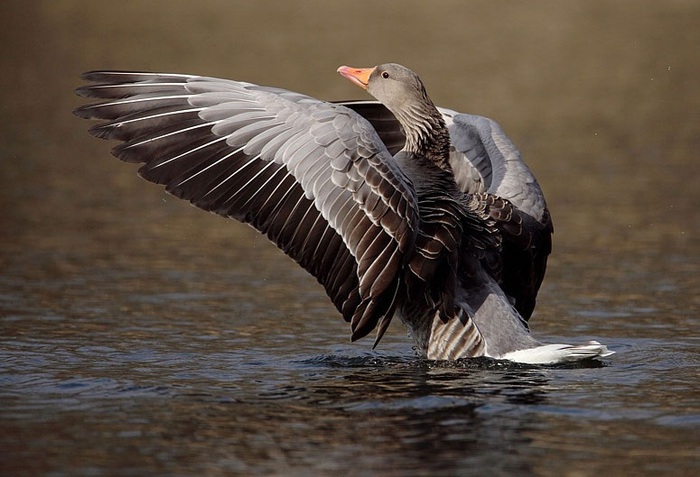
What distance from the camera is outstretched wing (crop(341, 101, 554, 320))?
1042 centimetres

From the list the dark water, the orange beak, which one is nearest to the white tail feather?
the dark water

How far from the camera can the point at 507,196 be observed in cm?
1075

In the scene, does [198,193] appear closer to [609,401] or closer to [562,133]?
[609,401]

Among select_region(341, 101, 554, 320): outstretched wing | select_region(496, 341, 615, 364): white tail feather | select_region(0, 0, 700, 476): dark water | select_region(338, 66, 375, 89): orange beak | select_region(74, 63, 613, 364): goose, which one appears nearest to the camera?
select_region(0, 0, 700, 476): dark water

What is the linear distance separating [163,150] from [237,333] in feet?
7.80

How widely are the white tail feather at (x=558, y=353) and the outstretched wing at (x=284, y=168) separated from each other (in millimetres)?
1081

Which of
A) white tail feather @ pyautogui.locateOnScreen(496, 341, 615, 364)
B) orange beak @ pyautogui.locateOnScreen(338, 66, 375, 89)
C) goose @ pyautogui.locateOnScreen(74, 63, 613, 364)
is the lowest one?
white tail feather @ pyautogui.locateOnScreen(496, 341, 615, 364)

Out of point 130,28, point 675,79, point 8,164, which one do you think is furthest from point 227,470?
point 130,28

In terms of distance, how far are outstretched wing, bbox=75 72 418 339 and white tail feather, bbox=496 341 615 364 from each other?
1081 mm

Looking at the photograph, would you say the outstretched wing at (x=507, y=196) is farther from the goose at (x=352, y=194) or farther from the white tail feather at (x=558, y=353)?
the white tail feather at (x=558, y=353)

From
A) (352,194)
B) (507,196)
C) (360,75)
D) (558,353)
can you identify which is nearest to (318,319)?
(507,196)

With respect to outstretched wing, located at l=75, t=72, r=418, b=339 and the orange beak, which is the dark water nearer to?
outstretched wing, located at l=75, t=72, r=418, b=339

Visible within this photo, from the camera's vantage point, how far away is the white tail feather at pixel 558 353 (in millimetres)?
9039


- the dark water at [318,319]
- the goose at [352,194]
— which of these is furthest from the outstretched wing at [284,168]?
the dark water at [318,319]
